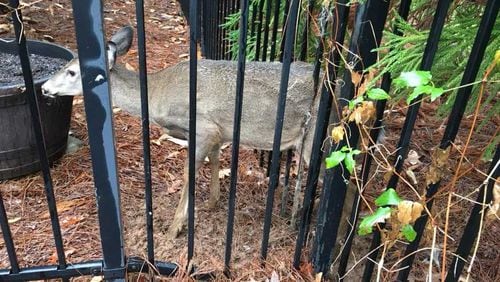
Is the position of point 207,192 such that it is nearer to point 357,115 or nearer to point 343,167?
point 343,167

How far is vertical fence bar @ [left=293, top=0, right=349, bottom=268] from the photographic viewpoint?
222 cm

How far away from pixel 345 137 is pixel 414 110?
0.40m

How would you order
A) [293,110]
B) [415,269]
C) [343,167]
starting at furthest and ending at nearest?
[293,110] → [415,269] → [343,167]

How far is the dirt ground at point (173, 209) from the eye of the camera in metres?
3.24

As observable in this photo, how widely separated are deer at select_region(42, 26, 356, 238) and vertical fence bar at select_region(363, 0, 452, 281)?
4.06 feet

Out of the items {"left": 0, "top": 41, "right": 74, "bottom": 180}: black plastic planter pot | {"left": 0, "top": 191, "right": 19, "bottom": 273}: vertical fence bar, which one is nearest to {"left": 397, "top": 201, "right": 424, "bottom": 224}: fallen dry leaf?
{"left": 0, "top": 191, "right": 19, "bottom": 273}: vertical fence bar

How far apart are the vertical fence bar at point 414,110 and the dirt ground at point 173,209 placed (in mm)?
139

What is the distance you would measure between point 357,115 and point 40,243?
95.9 inches

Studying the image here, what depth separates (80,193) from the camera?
416 centimetres

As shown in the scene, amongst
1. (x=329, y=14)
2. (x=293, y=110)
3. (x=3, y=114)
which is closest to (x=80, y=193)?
(x=3, y=114)

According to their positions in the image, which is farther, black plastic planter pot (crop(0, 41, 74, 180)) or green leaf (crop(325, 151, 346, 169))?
black plastic planter pot (crop(0, 41, 74, 180))

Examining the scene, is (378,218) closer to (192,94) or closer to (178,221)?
(192,94)

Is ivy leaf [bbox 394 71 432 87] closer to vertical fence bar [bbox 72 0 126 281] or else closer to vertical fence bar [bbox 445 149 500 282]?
vertical fence bar [bbox 445 149 500 282]

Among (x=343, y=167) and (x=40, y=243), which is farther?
(x=40, y=243)
